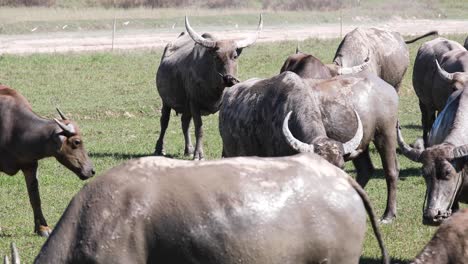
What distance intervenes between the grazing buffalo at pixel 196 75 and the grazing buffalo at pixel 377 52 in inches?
66.9

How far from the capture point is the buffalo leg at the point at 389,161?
40.9 ft

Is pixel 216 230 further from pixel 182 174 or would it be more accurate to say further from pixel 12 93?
pixel 12 93

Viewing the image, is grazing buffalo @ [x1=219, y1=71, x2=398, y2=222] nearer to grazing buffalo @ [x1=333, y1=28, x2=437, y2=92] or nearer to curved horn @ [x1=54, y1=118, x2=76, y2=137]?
curved horn @ [x1=54, y1=118, x2=76, y2=137]

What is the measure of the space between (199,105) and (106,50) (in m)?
17.1

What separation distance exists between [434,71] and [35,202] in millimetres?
8954

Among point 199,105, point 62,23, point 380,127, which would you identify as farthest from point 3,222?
point 62,23

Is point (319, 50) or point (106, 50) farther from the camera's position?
point (106, 50)

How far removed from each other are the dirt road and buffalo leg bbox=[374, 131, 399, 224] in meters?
22.7

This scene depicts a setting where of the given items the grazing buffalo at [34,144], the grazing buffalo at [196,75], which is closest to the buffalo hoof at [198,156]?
the grazing buffalo at [196,75]

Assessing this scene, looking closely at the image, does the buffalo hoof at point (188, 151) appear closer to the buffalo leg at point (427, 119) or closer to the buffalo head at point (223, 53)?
the buffalo head at point (223, 53)

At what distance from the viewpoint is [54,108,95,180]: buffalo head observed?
1213 centimetres

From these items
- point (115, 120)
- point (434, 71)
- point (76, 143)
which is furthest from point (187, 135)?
point (76, 143)

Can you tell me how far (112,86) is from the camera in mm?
25641

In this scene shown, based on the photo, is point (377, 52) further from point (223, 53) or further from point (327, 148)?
point (327, 148)
